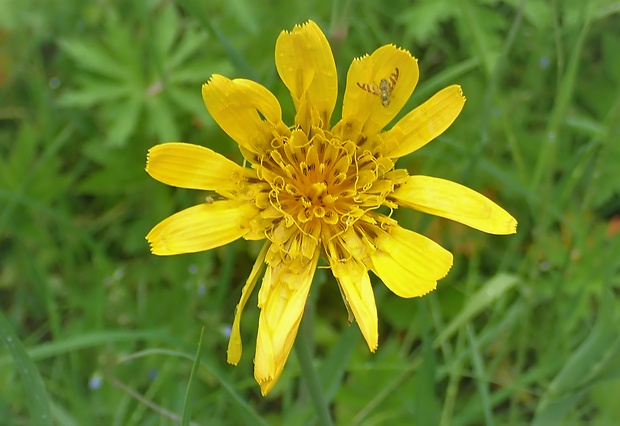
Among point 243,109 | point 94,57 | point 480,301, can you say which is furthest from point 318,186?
point 94,57

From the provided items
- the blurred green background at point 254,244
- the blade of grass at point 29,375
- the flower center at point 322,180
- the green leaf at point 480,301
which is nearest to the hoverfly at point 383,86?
the flower center at point 322,180

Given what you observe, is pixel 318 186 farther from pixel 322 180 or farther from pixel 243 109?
pixel 243 109

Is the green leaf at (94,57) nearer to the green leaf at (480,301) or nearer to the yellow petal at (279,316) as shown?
the yellow petal at (279,316)

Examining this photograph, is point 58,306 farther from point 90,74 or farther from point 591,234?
point 591,234

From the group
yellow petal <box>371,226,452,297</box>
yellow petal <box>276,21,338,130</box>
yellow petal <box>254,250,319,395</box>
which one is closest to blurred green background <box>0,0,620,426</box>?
yellow petal <box>276,21,338,130</box>

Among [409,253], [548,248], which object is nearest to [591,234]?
[548,248]

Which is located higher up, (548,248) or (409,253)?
(409,253)

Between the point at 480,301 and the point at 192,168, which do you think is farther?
the point at 480,301
